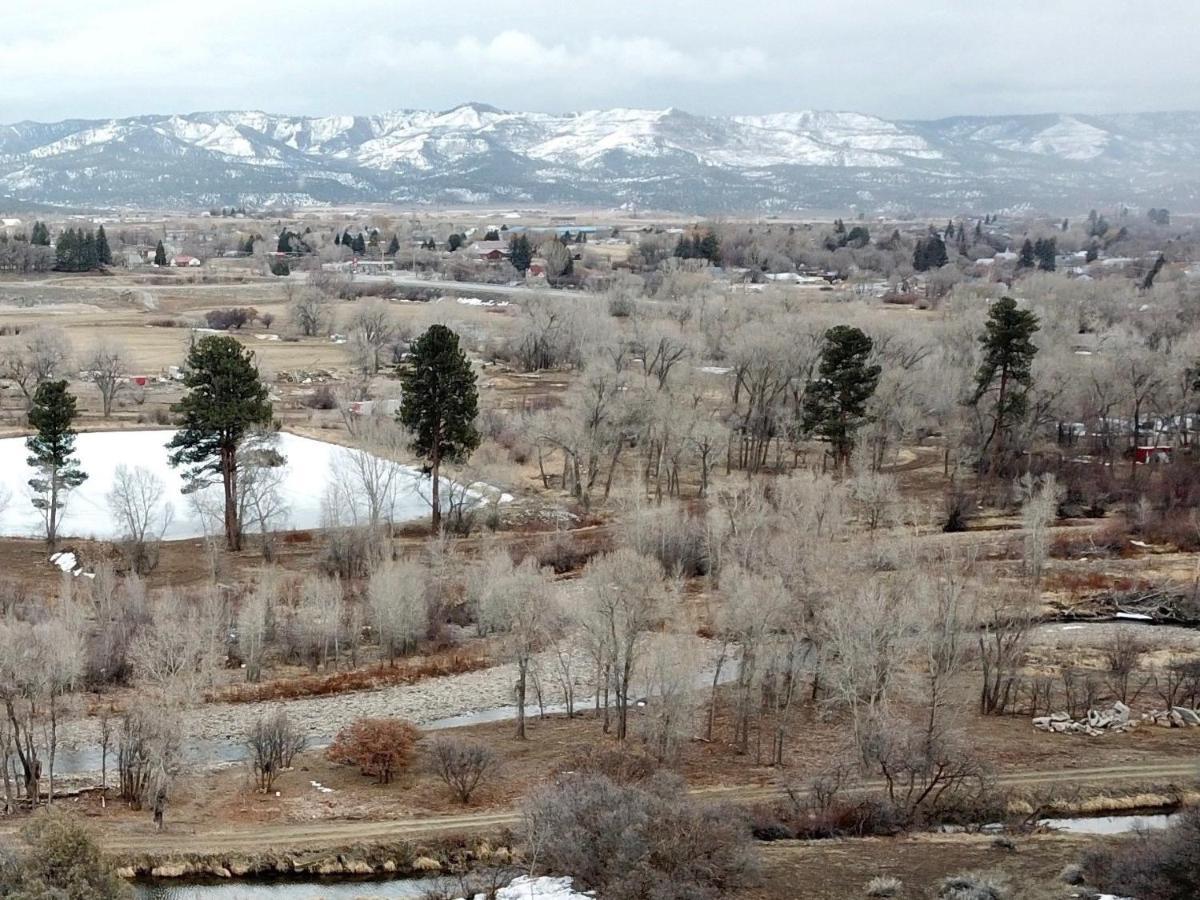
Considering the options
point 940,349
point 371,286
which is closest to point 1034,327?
point 940,349

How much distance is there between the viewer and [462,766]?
23.3 m

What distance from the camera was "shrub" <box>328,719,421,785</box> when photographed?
24.3 m

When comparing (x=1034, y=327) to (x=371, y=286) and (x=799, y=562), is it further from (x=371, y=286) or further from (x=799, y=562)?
(x=371, y=286)

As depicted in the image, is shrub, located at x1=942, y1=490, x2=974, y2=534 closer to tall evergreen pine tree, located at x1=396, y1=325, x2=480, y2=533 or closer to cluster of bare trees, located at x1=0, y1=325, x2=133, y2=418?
tall evergreen pine tree, located at x1=396, y1=325, x2=480, y2=533

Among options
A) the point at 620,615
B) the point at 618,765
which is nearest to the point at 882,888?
the point at 618,765

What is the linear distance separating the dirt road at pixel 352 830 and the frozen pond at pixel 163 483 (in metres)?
19.9

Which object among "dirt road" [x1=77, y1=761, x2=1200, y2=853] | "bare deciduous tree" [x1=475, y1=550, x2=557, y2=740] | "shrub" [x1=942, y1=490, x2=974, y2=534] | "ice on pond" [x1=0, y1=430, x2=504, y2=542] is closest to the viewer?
"dirt road" [x1=77, y1=761, x2=1200, y2=853]

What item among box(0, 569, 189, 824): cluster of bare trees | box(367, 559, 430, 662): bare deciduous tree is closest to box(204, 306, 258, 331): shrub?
box(0, 569, 189, 824): cluster of bare trees

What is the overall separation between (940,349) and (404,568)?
3656 cm

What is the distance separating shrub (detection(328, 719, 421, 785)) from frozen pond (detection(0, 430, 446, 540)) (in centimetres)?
1683

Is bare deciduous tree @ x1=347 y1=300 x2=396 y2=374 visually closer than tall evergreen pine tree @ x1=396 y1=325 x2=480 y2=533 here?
No

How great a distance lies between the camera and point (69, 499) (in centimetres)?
4369

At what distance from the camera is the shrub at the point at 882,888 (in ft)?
62.3

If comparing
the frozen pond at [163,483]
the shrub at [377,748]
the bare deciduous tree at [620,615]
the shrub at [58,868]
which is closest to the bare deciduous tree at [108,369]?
the frozen pond at [163,483]
